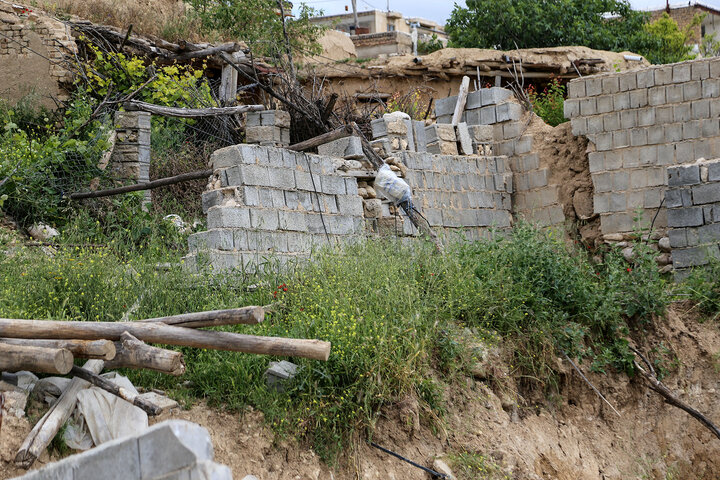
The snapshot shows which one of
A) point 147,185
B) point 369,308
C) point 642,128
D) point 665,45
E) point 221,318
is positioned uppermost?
point 665,45

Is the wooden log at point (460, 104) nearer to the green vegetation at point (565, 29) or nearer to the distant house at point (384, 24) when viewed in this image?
the green vegetation at point (565, 29)

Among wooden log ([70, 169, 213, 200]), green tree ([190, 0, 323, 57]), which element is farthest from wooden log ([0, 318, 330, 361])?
green tree ([190, 0, 323, 57])

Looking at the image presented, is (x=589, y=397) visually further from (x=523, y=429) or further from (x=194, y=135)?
(x=194, y=135)

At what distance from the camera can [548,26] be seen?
22422mm

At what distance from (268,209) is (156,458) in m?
5.26

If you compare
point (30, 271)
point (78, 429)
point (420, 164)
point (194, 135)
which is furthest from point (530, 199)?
point (78, 429)

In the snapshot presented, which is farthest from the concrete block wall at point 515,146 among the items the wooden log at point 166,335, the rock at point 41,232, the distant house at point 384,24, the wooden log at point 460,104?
the distant house at point 384,24

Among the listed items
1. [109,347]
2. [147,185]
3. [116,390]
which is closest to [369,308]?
[116,390]

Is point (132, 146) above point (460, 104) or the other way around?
the other way around

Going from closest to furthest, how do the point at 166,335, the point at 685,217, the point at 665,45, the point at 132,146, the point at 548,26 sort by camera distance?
the point at 166,335 → the point at 685,217 → the point at 132,146 → the point at 548,26 → the point at 665,45

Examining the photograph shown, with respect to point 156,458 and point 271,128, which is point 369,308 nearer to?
point 156,458

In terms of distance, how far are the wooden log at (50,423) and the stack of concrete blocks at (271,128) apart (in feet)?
21.2

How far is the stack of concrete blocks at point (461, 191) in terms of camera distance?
34.8ft

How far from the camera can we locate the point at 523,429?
707 cm
